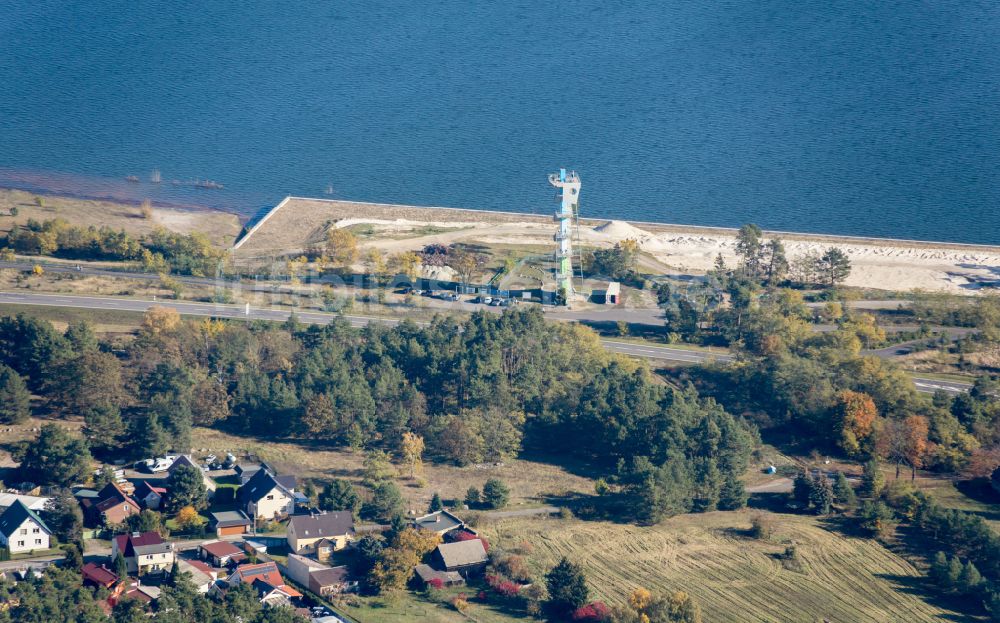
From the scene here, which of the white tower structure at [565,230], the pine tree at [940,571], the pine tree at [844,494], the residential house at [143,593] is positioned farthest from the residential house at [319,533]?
the white tower structure at [565,230]

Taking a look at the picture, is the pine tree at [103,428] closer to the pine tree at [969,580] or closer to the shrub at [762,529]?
the shrub at [762,529]

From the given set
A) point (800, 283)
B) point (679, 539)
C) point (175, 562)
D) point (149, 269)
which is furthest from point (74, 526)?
point (800, 283)

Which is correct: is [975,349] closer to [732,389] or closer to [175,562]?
[732,389]

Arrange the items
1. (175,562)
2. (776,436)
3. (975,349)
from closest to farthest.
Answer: (175,562)
(776,436)
(975,349)

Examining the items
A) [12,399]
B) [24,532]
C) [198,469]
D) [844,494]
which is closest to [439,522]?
[198,469]

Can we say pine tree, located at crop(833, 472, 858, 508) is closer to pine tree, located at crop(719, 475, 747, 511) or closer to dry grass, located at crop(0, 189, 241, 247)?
pine tree, located at crop(719, 475, 747, 511)

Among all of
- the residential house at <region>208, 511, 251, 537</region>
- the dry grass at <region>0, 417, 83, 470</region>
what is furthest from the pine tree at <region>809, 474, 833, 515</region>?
the dry grass at <region>0, 417, 83, 470</region>
